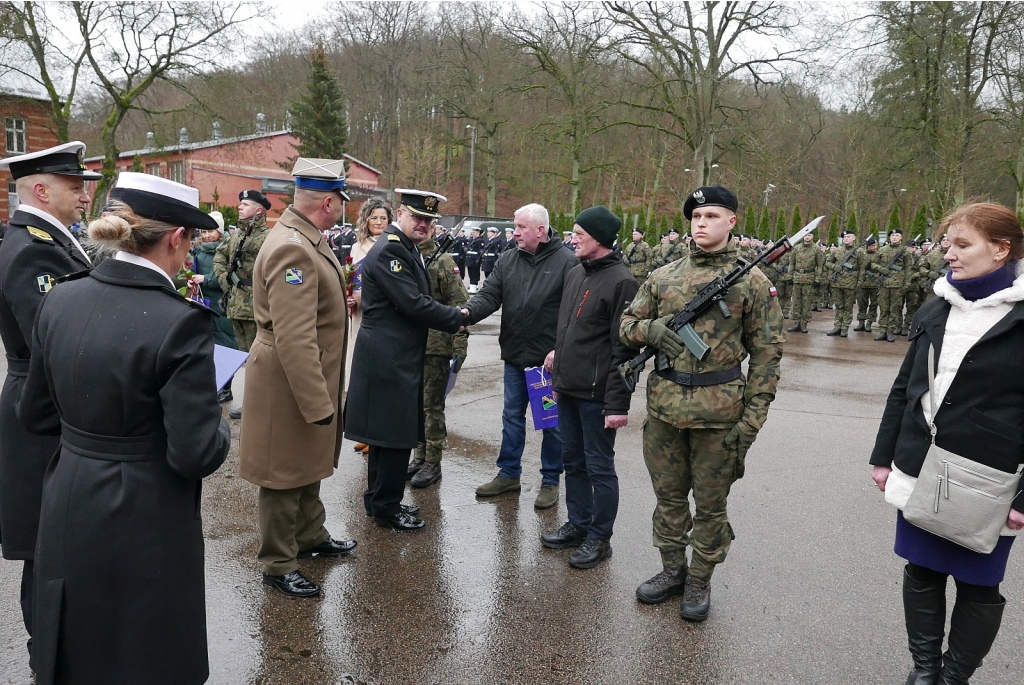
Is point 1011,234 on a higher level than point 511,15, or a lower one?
lower

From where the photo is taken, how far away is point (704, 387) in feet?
12.7

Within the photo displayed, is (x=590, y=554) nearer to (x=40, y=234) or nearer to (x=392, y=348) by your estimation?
(x=392, y=348)

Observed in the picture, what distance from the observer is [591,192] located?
49188 mm

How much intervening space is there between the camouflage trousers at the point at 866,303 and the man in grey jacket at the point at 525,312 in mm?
13665

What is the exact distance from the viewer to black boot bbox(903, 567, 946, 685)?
129 inches

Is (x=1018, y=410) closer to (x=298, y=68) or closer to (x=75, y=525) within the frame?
(x=75, y=525)

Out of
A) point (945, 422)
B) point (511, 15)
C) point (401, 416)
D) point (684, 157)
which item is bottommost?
point (401, 416)

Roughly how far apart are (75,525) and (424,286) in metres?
2.84

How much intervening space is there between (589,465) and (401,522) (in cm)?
130

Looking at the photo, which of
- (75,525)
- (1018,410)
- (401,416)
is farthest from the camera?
(401,416)

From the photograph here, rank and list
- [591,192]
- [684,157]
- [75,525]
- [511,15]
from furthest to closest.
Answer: [591,192], [684,157], [511,15], [75,525]

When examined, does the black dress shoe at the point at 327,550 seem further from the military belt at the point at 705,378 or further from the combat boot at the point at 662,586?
the military belt at the point at 705,378

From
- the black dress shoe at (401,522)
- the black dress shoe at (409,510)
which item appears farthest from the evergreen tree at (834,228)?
the black dress shoe at (401,522)

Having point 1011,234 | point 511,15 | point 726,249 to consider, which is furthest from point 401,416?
point 511,15
